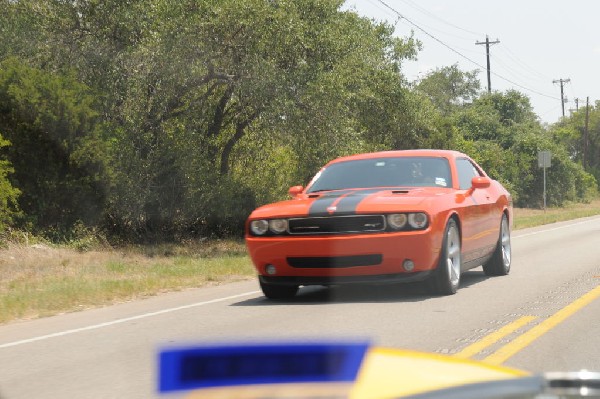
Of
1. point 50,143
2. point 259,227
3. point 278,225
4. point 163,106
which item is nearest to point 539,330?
point 278,225

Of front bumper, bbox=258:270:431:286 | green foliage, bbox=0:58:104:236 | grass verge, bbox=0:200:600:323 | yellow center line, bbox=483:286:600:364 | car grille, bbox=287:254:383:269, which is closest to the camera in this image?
yellow center line, bbox=483:286:600:364

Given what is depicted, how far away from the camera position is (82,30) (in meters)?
19.4

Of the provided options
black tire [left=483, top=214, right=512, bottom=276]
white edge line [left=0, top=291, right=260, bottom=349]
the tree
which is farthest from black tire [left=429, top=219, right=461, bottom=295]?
the tree

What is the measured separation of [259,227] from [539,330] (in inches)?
127

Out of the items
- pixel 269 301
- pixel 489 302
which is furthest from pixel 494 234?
pixel 269 301

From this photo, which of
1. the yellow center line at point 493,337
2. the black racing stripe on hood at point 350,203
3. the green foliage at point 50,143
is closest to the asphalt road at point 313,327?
the yellow center line at point 493,337

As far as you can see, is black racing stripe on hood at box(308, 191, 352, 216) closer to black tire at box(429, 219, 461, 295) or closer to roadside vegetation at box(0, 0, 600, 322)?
black tire at box(429, 219, 461, 295)

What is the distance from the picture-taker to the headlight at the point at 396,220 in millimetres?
9336

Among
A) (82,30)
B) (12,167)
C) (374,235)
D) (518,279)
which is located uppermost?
(82,30)

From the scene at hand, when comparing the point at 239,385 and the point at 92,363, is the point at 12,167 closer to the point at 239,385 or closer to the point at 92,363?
the point at 92,363

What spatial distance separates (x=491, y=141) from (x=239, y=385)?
53851 mm

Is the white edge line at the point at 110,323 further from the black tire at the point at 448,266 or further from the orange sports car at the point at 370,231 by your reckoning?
the black tire at the point at 448,266

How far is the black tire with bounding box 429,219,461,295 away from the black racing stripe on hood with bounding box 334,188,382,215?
0.99m

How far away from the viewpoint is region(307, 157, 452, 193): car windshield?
10617mm
